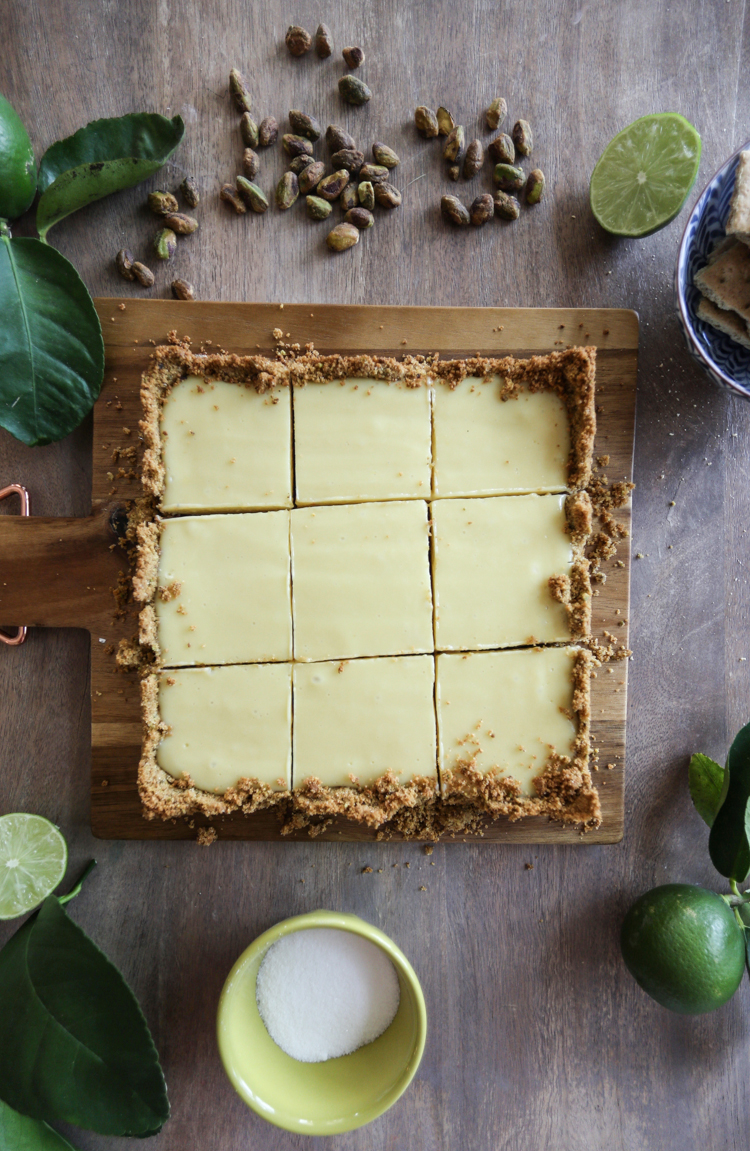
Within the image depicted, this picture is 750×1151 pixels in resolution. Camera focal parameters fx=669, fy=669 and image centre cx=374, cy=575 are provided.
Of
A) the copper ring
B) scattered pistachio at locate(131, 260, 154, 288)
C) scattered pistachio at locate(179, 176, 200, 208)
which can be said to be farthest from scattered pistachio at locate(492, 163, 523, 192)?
the copper ring

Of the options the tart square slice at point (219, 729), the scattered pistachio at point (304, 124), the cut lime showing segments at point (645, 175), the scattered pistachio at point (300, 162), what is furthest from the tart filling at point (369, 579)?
the scattered pistachio at point (304, 124)

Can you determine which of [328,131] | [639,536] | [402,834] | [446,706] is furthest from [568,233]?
[402,834]

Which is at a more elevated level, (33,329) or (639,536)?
(33,329)

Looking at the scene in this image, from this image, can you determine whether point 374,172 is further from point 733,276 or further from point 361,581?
point 361,581

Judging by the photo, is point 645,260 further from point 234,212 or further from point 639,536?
point 234,212

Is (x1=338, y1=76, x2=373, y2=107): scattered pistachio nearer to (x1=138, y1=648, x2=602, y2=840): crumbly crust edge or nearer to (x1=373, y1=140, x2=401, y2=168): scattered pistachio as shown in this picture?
(x1=373, y1=140, x2=401, y2=168): scattered pistachio
